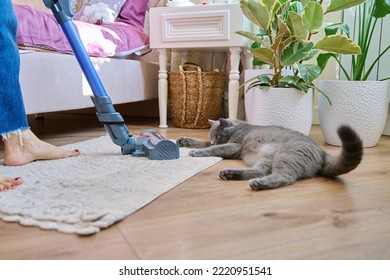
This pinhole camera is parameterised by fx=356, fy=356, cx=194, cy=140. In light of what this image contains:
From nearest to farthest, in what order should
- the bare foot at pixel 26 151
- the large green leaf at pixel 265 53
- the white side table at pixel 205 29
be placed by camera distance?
1. the bare foot at pixel 26 151
2. the large green leaf at pixel 265 53
3. the white side table at pixel 205 29

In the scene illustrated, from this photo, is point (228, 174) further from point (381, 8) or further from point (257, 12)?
point (381, 8)

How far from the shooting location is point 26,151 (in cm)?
117

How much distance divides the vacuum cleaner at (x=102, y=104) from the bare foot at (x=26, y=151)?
20 cm

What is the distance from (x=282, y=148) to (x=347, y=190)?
21 cm

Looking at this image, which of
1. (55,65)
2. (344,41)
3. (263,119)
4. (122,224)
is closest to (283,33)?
(344,41)

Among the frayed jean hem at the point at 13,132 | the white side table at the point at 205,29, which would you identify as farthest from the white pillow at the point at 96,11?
the frayed jean hem at the point at 13,132

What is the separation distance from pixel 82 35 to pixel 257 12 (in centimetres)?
82

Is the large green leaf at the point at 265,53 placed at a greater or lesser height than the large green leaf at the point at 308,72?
greater

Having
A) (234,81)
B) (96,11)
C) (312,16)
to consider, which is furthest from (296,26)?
(96,11)

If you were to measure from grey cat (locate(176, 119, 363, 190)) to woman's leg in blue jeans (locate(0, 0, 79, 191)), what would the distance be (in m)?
0.55

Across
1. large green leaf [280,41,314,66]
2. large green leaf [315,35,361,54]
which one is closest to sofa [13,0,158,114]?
large green leaf [280,41,314,66]

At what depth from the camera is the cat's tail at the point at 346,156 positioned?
2.82 feet

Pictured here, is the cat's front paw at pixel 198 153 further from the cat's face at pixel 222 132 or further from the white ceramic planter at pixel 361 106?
the white ceramic planter at pixel 361 106
